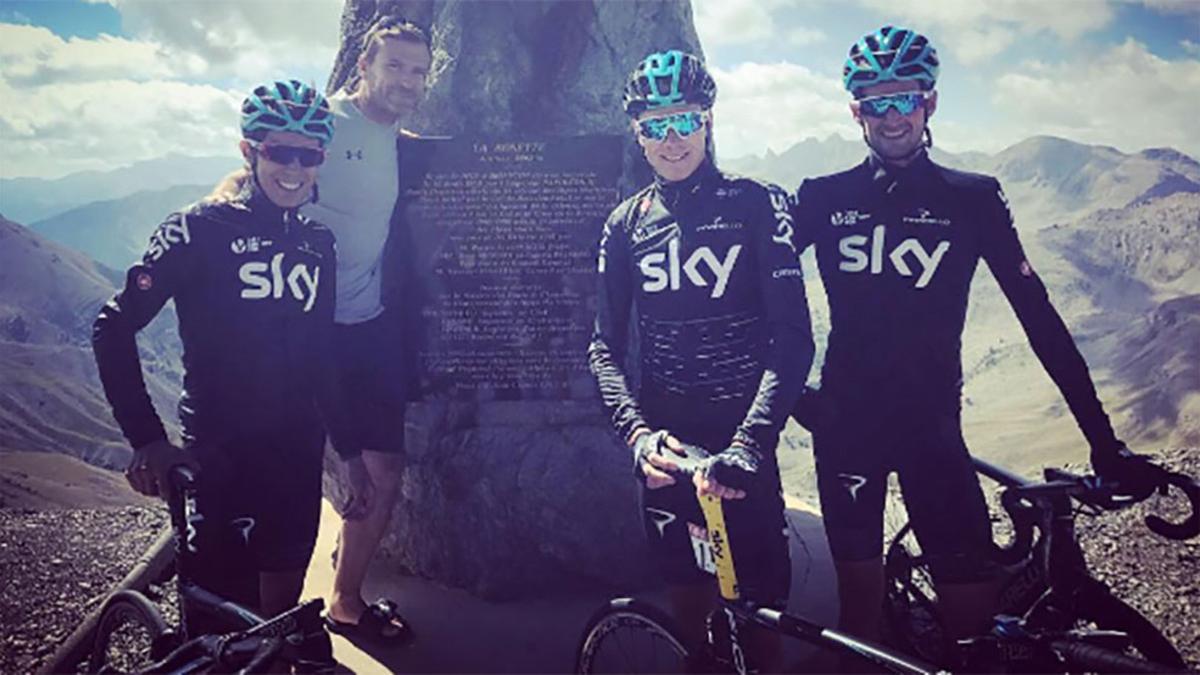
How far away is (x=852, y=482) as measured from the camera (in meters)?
4.92

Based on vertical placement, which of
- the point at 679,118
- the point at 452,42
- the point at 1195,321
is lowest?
the point at 1195,321

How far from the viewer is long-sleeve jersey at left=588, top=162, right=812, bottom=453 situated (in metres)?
4.36

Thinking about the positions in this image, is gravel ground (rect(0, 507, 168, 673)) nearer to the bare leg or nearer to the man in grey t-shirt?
the bare leg

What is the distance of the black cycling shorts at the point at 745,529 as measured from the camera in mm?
4484

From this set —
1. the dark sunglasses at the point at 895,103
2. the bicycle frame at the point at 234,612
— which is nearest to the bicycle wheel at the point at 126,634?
the bicycle frame at the point at 234,612

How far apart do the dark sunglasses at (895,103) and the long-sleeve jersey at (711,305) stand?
2.71ft

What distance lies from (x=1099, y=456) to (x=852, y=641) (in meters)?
1.78

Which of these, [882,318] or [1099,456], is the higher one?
[882,318]

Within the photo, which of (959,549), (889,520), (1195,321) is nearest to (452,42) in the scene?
(959,549)

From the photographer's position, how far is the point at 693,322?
4.54m

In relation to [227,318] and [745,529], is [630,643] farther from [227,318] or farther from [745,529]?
[227,318]

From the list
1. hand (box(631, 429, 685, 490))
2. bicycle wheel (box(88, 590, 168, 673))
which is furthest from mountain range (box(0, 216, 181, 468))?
hand (box(631, 429, 685, 490))

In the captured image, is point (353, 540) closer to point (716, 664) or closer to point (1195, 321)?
point (716, 664)

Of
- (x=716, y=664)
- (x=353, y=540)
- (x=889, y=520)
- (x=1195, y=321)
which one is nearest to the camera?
(x=716, y=664)
